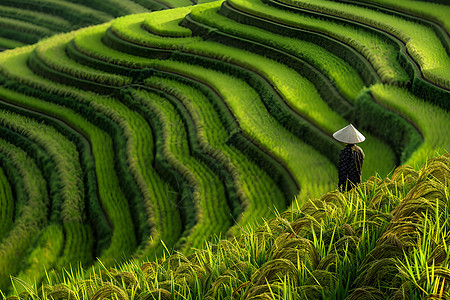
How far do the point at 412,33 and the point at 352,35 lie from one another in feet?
3.13

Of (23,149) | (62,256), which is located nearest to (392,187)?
(62,256)

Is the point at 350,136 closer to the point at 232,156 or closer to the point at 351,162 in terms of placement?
the point at 351,162

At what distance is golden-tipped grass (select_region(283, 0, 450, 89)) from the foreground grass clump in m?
4.24

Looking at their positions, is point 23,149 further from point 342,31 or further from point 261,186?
point 342,31

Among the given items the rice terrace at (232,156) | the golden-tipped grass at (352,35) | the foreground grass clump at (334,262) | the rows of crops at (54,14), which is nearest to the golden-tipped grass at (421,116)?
the rice terrace at (232,156)

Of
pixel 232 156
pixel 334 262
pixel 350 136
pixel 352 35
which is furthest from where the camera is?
pixel 352 35

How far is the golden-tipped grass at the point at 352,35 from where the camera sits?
731cm

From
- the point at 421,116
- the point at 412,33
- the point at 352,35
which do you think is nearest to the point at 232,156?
the point at 421,116

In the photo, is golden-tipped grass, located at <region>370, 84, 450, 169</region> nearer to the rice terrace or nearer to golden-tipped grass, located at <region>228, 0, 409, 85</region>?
the rice terrace

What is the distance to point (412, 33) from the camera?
27.9 feet

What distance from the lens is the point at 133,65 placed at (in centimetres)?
993

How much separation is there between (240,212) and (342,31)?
463 centimetres

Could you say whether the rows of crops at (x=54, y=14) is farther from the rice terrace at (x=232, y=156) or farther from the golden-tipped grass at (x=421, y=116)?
the golden-tipped grass at (x=421, y=116)

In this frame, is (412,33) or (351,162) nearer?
(351,162)
